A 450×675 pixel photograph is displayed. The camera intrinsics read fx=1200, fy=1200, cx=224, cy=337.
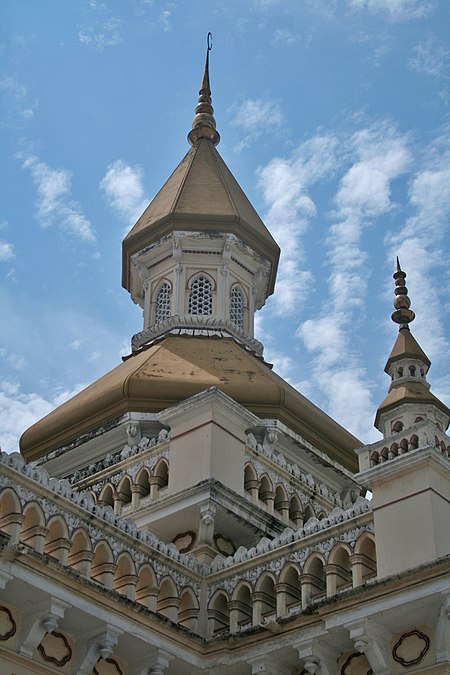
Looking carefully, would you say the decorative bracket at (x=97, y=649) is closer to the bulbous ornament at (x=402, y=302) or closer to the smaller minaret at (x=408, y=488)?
the smaller minaret at (x=408, y=488)

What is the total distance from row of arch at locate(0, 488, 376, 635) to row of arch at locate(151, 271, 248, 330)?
29.4ft

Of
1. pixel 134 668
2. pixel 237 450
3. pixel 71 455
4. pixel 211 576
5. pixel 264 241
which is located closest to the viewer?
pixel 134 668

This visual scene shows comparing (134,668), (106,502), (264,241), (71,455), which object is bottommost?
(134,668)

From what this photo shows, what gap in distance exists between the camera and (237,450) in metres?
16.3

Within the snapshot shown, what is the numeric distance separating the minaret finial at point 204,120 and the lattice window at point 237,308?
16.1 feet

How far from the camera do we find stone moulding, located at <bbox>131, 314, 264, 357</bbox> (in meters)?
21.5

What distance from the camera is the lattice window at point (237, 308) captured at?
22.9 meters

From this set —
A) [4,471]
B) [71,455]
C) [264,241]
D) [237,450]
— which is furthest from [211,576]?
[264,241]

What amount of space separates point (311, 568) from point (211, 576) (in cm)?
152

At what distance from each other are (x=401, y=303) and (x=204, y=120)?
11.4 m

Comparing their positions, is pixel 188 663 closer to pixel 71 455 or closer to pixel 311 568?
pixel 311 568

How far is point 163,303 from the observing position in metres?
23.1

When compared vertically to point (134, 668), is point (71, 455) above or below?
above

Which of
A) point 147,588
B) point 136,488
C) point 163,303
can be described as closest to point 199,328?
point 163,303
